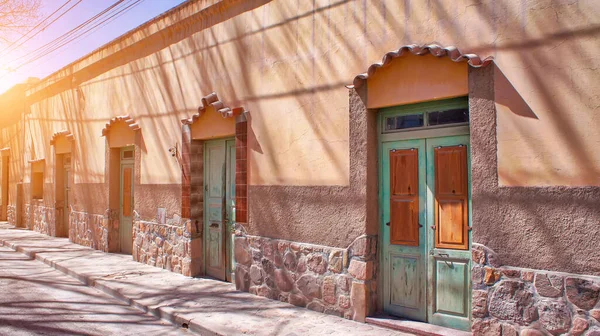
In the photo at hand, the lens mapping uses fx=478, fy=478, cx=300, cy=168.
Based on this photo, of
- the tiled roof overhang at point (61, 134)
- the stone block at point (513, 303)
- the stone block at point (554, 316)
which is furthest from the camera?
the tiled roof overhang at point (61, 134)

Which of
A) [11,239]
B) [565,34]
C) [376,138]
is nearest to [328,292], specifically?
[376,138]

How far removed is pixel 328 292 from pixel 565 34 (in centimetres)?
392

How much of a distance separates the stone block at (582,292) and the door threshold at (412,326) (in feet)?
3.92

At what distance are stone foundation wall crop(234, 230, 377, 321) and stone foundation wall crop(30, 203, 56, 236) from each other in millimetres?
10656

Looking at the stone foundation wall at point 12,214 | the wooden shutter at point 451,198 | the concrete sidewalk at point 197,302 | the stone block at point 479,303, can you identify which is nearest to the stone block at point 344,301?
the concrete sidewalk at point 197,302

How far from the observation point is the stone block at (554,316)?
411cm

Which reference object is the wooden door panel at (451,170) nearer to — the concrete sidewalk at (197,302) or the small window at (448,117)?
the small window at (448,117)

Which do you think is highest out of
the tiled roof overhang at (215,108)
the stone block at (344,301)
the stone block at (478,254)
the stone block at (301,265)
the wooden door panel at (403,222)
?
the tiled roof overhang at (215,108)

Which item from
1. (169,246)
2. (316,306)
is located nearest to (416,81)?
(316,306)

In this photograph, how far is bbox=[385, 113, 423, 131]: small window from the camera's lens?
18.3 ft

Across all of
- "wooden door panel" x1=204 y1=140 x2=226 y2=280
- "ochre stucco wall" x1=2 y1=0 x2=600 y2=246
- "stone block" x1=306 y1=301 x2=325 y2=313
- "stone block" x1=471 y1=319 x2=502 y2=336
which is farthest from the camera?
"wooden door panel" x1=204 y1=140 x2=226 y2=280

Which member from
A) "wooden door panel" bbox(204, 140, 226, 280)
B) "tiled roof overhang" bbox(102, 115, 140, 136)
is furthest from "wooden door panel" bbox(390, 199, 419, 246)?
"tiled roof overhang" bbox(102, 115, 140, 136)

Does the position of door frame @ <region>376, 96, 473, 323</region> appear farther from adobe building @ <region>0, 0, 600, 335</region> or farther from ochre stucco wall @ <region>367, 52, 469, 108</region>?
ochre stucco wall @ <region>367, 52, 469, 108</region>

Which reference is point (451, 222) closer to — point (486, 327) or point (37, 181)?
point (486, 327)
